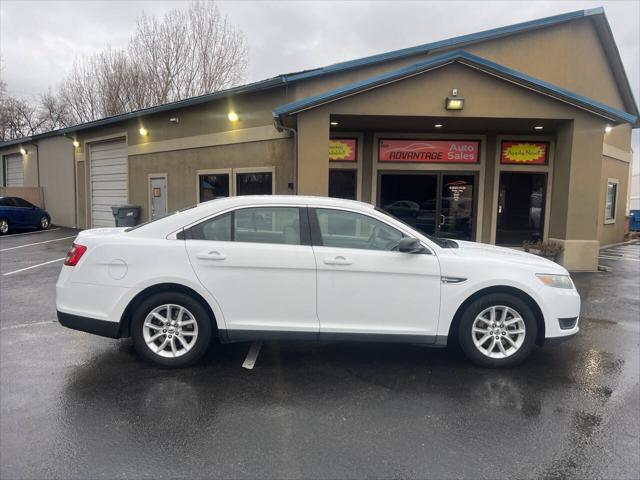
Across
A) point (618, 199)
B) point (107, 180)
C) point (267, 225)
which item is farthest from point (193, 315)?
point (618, 199)

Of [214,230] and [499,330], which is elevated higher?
[214,230]

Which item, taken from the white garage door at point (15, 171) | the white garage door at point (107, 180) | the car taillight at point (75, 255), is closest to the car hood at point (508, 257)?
the car taillight at point (75, 255)

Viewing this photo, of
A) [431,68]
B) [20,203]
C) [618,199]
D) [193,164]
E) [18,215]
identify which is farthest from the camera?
[20,203]

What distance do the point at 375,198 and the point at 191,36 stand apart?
1926cm

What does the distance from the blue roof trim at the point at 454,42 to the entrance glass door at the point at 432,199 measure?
2933 millimetres

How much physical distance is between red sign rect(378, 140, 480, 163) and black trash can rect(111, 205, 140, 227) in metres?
8.45

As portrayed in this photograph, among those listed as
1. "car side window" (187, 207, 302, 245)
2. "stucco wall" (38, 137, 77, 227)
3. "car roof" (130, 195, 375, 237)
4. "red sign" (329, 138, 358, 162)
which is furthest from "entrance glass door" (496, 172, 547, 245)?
"stucco wall" (38, 137, 77, 227)

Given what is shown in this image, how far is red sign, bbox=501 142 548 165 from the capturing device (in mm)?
12211

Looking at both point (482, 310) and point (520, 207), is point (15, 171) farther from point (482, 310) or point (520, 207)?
point (482, 310)

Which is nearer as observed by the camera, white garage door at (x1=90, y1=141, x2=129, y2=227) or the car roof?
the car roof

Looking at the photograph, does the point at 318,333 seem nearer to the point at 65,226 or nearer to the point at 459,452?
the point at 459,452

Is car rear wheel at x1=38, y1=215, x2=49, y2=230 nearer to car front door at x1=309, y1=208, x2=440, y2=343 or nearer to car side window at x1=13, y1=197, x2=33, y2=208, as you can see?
car side window at x1=13, y1=197, x2=33, y2=208

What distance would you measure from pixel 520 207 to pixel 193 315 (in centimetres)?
1076

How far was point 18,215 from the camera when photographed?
59.2 feet
